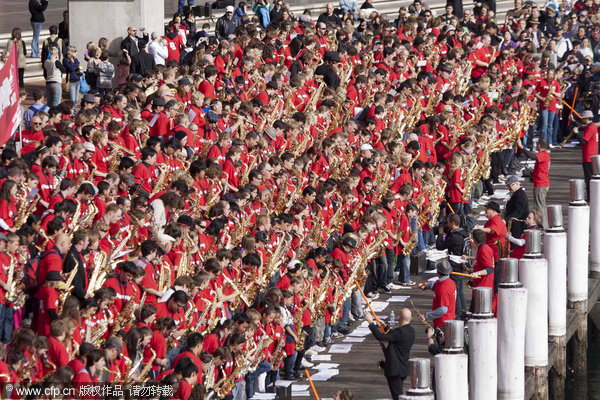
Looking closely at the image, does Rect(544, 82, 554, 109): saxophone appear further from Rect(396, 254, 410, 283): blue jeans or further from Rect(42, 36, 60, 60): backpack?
Rect(42, 36, 60, 60): backpack

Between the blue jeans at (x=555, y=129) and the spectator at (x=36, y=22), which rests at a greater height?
the spectator at (x=36, y=22)

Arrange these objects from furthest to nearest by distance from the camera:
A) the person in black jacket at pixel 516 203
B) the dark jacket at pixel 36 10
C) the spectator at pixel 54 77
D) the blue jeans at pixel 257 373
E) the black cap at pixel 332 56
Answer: the dark jacket at pixel 36 10 → the black cap at pixel 332 56 → the spectator at pixel 54 77 → the person in black jacket at pixel 516 203 → the blue jeans at pixel 257 373

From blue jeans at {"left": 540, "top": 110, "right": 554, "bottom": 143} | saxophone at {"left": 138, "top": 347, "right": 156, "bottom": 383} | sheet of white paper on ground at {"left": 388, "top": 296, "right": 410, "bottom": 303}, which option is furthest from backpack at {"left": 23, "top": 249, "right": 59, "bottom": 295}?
blue jeans at {"left": 540, "top": 110, "right": 554, "bottom": 143}

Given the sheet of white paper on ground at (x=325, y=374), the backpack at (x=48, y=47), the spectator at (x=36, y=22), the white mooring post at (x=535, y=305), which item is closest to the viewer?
the sheet of white paper on ground at (x=325, y=374)

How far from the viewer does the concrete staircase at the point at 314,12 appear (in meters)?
28.6

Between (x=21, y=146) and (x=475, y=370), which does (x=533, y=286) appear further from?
(x=21, y=146)

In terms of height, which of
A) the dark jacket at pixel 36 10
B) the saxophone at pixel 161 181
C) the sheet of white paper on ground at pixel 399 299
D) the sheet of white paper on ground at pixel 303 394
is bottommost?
the sheet of white paper on ground at pixel 303 394

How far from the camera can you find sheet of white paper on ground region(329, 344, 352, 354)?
19.0 m

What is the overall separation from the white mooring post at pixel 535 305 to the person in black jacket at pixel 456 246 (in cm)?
92

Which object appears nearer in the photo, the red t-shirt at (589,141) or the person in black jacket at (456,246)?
the person in black jacket at (456,246)

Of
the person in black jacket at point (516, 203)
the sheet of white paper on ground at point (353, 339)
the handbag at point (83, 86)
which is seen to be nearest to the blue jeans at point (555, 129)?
the person in black jacket at point (516, 203)

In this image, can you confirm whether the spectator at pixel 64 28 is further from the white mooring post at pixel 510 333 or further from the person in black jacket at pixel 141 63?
the white mooring post at pixel 510 333

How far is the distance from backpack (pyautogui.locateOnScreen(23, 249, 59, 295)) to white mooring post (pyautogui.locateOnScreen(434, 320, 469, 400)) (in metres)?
4.59

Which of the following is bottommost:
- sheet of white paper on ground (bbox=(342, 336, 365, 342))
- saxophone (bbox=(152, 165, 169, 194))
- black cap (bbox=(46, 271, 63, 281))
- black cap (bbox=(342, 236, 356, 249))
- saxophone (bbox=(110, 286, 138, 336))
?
sheet of white paper on ground (bbox=(342, 336, 365, 342))
